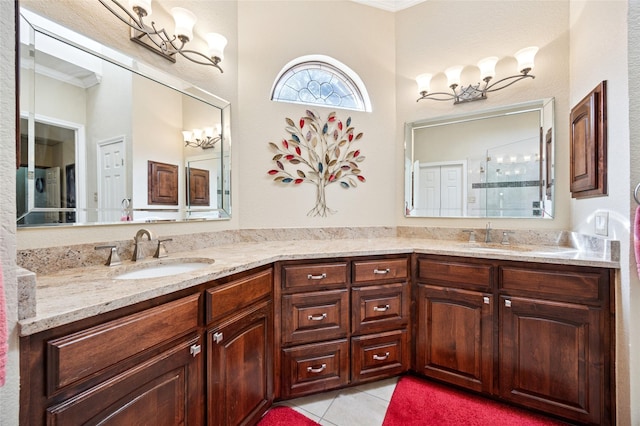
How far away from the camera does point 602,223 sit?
60.2 inches

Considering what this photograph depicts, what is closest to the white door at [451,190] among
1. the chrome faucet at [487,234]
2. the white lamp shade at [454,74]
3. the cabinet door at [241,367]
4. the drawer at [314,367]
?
the chrome faucet at [487,234]

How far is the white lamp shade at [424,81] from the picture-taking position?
7.75 ft

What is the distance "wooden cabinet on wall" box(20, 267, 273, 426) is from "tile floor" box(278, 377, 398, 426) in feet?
1.02

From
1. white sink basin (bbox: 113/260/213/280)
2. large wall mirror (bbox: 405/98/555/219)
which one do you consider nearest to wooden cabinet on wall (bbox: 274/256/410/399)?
white sink basin (bbox: 113/260/213/280)

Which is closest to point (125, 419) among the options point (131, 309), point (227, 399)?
point (131, 309)

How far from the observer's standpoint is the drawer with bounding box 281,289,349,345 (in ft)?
5.39

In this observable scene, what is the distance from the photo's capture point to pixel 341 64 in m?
2.47

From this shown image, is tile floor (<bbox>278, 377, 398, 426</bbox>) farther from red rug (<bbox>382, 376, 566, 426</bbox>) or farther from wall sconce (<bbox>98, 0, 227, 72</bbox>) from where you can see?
wall sconce (<bbox>98, 0, 227, 72</bbox>)

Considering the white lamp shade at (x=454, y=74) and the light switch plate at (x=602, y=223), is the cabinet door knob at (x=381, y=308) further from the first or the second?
the white lamp shade at (x=454, y=74)

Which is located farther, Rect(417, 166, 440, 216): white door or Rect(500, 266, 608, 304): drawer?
Rect(417, 166, 440, 216): white door

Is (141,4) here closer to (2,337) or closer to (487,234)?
(2,337)

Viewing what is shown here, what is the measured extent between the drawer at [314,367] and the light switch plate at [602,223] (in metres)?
1.61

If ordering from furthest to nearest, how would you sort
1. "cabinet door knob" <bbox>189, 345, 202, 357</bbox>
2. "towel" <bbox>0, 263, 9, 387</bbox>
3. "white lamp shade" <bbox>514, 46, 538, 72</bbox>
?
"white lamp shade" <bbox>514, 46, 538, 72</bbox> → "cabinet door knob" <bbox>189, 345, 202, 357</bbox> → "towel" <bbox>0, 263, 9, 387</bbox>

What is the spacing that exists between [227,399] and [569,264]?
6.19ft
